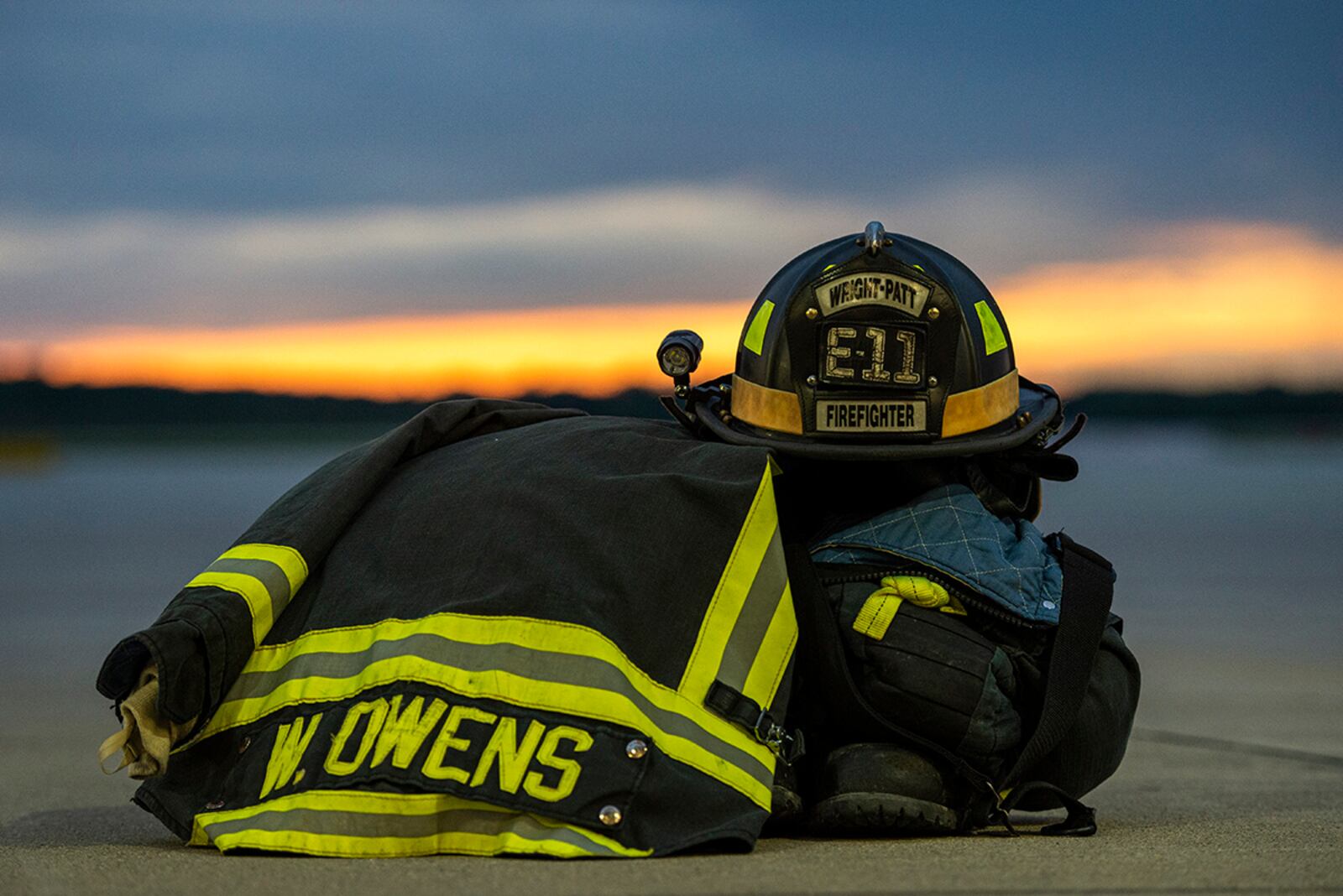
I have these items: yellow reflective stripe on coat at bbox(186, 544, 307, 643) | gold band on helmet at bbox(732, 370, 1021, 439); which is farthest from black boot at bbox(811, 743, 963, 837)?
yellow reflective stripe on coat at bbox(186, 544, 307, 643)

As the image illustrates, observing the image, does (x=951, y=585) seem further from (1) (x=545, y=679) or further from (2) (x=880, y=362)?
(1) (x=545, y=679)

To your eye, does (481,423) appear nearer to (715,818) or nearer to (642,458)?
→ (642,458)

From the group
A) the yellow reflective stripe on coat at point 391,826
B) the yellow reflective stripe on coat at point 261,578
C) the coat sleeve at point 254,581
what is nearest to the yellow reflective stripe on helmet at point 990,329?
the coat sleeve at point 254,581

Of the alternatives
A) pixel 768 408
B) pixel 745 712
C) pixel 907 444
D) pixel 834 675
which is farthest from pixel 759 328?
pixel 745 712

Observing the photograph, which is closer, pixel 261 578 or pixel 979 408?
pixel 261 578

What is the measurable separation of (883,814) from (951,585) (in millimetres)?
529

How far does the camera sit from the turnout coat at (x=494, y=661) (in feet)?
11.7

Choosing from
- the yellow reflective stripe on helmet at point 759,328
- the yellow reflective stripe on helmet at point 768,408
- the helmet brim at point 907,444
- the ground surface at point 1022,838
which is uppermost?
the yellow reflective stripe on helmet at point 759,328

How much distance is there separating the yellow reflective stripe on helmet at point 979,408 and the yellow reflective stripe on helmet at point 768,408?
1.16 ft

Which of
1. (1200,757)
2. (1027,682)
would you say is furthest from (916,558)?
(1200,757)

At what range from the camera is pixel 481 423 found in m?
4.68

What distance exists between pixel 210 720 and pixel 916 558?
5.39 feet

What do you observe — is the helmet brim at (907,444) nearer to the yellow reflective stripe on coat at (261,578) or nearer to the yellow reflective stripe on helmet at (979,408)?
the yellow reflective stripe on helmet at (979,408)

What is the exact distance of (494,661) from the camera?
373 cm
